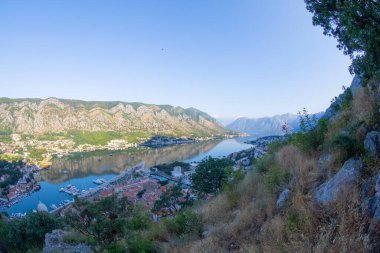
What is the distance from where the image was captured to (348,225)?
2562 mm

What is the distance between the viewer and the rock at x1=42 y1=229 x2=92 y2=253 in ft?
25.8

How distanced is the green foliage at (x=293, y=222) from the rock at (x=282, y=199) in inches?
29.0

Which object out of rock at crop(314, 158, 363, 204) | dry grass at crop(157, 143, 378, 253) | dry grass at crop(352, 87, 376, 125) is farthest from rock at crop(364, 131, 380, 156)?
dry grass at crop(157, 143, 378, 253)

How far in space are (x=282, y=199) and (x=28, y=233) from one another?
14883 millimetres

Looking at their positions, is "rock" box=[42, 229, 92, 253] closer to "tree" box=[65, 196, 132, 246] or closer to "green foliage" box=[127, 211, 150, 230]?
"tree" box=[65, 196, 132, 246]

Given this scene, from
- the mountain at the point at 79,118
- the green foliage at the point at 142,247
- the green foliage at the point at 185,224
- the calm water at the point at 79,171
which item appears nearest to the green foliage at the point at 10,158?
the calm water at the point at 79,171

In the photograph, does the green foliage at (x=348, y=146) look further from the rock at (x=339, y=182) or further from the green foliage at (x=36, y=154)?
the green foliage at (x=36, y=154)

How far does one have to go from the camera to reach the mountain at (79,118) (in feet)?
445

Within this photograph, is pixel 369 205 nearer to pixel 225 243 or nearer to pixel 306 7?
pixel 225 243

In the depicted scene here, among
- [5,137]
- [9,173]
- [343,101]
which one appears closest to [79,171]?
[9,173]

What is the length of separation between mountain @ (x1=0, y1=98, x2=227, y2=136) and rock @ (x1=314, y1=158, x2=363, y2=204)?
5918 inches

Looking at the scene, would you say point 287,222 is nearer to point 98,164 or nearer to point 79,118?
point 98,164

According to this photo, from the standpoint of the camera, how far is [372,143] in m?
3.60

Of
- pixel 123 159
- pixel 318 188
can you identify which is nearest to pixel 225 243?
pixel 318 188
